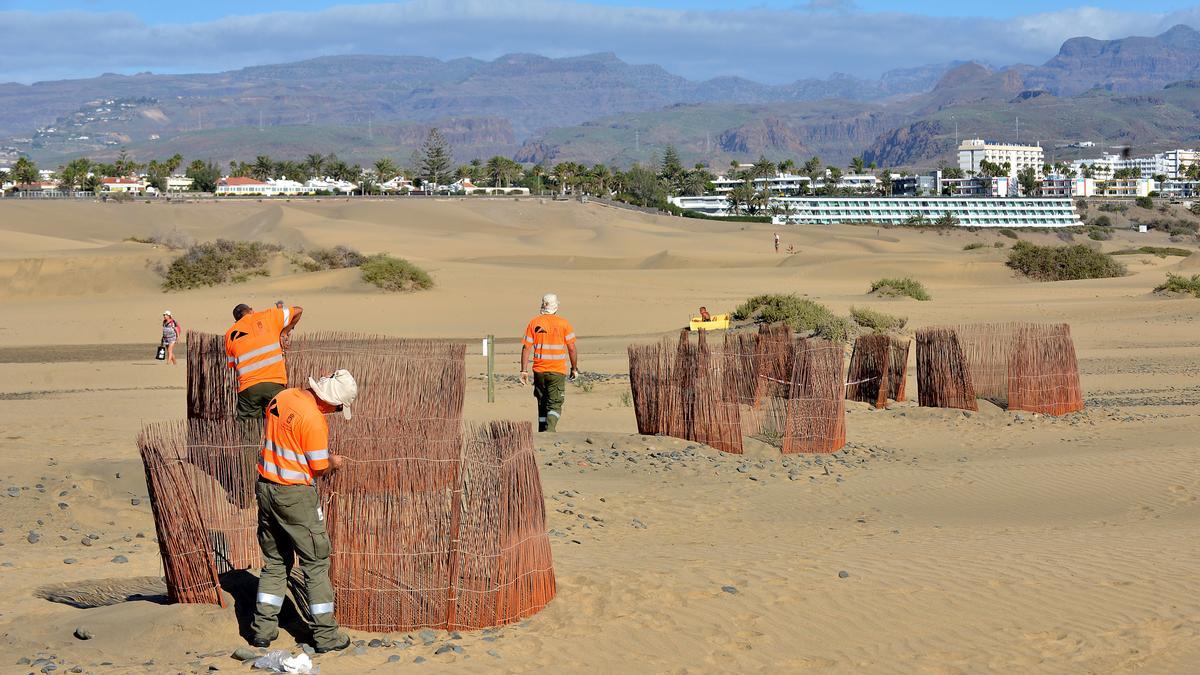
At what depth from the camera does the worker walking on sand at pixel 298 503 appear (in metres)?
6.93

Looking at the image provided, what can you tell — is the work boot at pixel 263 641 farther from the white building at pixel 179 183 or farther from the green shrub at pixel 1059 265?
the white building at pixel 179 183

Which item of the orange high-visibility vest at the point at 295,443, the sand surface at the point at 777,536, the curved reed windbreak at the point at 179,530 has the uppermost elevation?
the orange high-visibility vest at the point at 295,443

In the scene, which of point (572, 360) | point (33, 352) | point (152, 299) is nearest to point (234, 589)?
point (572, 360)

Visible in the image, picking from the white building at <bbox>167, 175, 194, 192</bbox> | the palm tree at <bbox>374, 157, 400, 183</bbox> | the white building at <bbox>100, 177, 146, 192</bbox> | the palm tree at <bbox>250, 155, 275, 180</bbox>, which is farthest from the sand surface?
the palm tree at <bbox>250, 155, 275, 180</bbox>

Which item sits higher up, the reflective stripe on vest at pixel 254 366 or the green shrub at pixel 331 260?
the reflective stripe on vest at pixel 254 366

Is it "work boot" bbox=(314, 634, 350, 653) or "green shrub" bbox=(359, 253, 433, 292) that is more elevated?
"work boot" bbox=(314, 634, 350, 653)

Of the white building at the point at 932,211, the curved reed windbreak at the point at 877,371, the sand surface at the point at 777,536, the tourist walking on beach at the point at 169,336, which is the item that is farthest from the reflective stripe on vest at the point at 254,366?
the white building at the point at 932,211

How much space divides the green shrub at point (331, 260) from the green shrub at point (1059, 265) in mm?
22992

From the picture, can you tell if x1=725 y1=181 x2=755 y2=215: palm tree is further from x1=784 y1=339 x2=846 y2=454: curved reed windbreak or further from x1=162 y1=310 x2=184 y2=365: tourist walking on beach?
x1=784 y1=339 x2=846 y2=454: curved reed windbreak

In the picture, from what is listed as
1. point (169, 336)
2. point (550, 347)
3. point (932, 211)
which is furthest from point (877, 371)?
point (932, 211)

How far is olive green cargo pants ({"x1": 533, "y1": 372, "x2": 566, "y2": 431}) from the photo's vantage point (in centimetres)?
1320

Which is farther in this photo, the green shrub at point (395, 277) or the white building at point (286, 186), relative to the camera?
the white building at point (286, 186)

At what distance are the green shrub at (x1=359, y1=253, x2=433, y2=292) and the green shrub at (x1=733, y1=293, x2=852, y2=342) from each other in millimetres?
11328

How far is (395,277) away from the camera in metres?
38.0
